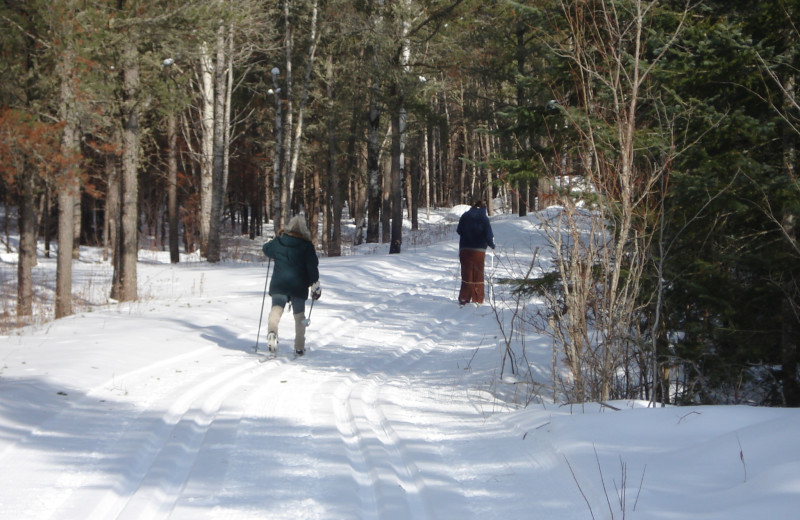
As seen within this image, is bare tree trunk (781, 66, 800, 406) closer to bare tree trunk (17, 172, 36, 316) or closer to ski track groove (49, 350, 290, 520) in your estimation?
ski track groove (49, 350, 290, 520)

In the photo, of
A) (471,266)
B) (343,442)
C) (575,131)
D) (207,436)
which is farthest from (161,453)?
(471,266)

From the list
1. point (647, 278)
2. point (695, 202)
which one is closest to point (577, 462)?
point (647, 278)

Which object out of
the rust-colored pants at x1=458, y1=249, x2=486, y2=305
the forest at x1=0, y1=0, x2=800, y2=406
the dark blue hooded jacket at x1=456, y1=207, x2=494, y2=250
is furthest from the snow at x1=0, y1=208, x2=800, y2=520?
the dark blue hooded jacket at x1=456, y1=207, x2=494, y2=250

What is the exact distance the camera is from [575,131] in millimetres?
9289

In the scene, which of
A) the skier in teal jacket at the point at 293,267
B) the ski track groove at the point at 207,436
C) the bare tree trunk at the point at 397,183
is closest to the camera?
the ski track groove at the point at 207,436

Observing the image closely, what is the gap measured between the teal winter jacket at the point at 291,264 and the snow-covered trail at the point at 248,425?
951 mm

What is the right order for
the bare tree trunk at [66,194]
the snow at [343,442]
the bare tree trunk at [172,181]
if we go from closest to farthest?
the snow at [343,442], the bare tree trunk at [66,194], the bare tree trunk at [172,181]

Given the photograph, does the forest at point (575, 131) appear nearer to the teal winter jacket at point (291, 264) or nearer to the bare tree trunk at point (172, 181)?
the bare tree trunk at point (172, 181)

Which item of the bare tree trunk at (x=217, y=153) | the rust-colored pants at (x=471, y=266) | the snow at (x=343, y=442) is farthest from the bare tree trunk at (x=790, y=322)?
the bare tree trunk at (x=217, y=153)

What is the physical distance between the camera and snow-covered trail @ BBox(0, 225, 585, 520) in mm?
4355

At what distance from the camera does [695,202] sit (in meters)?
7.60

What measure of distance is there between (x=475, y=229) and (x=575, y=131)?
553 centimetres

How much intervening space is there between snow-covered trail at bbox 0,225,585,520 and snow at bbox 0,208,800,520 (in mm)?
21

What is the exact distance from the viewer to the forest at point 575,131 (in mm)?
7066
